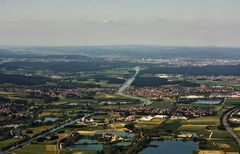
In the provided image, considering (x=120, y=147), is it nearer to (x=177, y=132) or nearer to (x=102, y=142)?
(x=102, y=142)

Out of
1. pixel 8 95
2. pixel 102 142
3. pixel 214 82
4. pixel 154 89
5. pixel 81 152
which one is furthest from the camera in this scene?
pixel 214 82

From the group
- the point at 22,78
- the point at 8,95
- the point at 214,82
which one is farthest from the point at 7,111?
the point at 214,82

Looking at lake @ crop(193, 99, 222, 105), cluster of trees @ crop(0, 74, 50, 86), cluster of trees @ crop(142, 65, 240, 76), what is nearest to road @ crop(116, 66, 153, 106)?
lake @ crop(193, 99, 222, 105)

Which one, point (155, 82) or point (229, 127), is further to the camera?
point (155, 82)

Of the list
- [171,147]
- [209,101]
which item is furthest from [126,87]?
[171,147]

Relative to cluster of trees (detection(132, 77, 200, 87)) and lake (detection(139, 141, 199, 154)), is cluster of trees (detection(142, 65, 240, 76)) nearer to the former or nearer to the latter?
cluster of trees (detection(132, 77, 200, 87))

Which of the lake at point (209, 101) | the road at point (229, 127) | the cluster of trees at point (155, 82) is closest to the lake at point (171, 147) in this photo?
the road at point (229, 127)

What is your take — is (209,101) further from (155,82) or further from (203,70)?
(203,70)

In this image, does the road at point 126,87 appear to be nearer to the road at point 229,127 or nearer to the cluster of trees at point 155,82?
the cluster of trees at point 155,82
